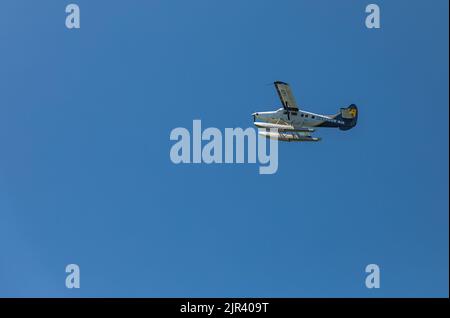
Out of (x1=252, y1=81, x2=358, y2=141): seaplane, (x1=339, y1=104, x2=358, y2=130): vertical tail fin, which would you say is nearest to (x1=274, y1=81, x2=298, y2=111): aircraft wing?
(x1=252, y1=81, x2=358, y2=141): seaplane

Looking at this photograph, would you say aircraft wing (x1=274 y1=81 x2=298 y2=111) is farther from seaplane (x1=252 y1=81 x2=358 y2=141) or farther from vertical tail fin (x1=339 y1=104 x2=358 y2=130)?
vertical tail fin (x1=339 y1=104 x2=358 y2=130)

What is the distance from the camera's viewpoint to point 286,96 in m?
70.2

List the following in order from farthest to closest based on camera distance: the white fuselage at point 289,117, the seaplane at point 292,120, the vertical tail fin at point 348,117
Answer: the vertical tail fin at point 348,117
the white fuselage at point 289,117
the seaplane at point 292,120

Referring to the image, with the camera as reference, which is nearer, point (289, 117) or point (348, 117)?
point (289, 117)

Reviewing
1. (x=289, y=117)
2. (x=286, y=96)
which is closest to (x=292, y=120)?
(x=289, y=117)

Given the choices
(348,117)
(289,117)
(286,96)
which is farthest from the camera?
(348,117)

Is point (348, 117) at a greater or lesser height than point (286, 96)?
lesser

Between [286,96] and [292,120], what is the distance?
257cm

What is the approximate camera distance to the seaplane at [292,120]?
69.2 meters

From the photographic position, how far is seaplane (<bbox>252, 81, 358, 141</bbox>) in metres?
69.2

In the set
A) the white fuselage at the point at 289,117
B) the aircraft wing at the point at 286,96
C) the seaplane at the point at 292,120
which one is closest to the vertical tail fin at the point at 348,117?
the seaplane at the point at 292,120

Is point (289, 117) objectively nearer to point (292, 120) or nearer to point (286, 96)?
point (292, 120)

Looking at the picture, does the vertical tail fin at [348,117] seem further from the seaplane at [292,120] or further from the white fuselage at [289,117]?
the white fuselage at [289,117]
